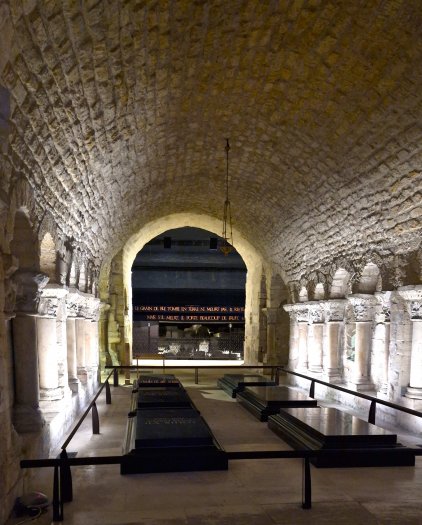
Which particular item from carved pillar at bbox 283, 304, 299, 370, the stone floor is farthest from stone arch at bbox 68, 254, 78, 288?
carved pillar at bbox 283, 304, 299, 370

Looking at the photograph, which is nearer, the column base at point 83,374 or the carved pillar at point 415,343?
the carved pillar at point 415,343

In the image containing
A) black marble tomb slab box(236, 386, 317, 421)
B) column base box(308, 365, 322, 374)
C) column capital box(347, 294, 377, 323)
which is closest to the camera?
black marble tomb slab box(236, 386, 317, 421)

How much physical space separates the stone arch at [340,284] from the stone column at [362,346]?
78 cm

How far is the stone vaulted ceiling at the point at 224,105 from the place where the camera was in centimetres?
417

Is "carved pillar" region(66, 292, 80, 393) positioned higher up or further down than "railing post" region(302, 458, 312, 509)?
higher up

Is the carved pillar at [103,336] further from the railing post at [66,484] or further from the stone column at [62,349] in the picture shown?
the railing post at [66,484]

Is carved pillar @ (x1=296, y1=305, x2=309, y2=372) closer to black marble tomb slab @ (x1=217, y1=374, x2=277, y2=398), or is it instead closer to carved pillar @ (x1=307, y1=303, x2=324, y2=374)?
carved pillar @ (x1=307, y1=303, x2=324, y2=374)

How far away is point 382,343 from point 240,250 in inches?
352

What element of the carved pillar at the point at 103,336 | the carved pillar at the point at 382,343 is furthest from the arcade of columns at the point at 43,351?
the carved pillar at the point at 382,343

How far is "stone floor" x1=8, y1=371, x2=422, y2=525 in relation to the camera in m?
3.87

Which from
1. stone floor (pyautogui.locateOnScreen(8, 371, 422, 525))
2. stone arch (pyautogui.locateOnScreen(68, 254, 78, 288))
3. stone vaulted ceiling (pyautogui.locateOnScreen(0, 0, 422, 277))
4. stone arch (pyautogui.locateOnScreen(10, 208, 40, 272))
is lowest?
stone floor (pyautogui.locateOnScreen(8, 371, 422, 525))

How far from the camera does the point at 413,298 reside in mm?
7270

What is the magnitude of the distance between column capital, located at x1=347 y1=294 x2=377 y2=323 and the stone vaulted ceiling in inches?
35.9

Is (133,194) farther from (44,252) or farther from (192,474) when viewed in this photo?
(192,474)
